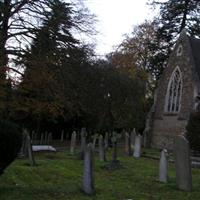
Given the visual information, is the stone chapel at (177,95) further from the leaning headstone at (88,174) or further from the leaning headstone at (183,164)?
the leaning headstone at (88,174)

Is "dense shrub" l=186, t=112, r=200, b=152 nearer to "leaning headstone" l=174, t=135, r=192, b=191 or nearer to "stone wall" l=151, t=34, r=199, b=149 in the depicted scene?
"stone wall" l=151, t=34, r=199, b=149

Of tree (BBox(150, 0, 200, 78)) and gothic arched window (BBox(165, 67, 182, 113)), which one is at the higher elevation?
tree (BBox(150, 0, 200, 78))

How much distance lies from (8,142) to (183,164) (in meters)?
5.14

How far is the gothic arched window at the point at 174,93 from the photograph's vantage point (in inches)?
1318

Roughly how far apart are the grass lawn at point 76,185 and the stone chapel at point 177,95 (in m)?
15.9

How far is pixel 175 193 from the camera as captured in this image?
36.0ft

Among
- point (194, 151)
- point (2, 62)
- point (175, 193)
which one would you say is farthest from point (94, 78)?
point (175, 193)

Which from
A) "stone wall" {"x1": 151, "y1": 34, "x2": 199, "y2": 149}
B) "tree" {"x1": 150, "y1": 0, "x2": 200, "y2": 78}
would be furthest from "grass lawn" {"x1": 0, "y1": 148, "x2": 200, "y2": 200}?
"tree" {"x1": 150, "y1": 0, "x2": 200, "y2": 78}

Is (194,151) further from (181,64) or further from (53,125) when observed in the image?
(53,125)

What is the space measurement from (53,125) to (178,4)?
59.9ft

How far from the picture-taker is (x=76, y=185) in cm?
1108

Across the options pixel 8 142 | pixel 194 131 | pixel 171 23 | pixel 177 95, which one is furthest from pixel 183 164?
pixel 171 23

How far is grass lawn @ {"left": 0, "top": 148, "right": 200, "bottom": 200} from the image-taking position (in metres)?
9.32

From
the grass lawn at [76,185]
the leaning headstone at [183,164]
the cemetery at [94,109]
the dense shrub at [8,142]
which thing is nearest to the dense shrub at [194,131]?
the cemetery at [94,109]
